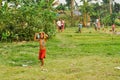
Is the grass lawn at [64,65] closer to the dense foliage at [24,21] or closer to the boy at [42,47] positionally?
the boy at [42,47]

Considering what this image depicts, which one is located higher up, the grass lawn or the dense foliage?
the dense foliage

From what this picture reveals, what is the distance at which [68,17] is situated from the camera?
4678 centimetres

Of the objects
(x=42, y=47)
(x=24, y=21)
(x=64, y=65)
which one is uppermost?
(x=24, y=21)

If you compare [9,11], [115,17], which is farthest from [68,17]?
[9,11]

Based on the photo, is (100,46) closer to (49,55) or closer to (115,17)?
(49,55)

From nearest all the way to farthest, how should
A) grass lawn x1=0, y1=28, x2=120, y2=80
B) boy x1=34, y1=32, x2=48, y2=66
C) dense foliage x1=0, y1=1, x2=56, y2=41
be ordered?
1. grass lawn x1=0, y1=28, x2=120, y2=80
2. boy x1=34, y1=32, x2=48, y2=66
3. dense foliage x1=0, y1=1, x2=56, y2=41

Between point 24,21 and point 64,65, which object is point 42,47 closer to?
point 64,65

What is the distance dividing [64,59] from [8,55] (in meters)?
2.66

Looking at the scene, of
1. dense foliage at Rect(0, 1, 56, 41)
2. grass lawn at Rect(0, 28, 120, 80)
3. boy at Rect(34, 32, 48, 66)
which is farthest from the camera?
dense foliage at Rect(0, 1, 56, 41)

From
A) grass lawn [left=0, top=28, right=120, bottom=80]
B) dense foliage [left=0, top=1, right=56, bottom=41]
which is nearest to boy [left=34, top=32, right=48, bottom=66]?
grass lawn [left=0, top=28, right=120, bottom=80]

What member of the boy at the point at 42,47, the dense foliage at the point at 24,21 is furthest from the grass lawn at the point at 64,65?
the dense foliage at the point at 24,21

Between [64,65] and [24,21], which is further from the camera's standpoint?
[24,21]

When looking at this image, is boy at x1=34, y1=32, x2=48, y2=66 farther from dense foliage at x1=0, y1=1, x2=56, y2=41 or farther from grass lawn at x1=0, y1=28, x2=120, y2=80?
dense foliage at x1=0, y1=1, x2=56, y2=41

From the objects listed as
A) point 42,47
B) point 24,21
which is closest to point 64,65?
point 42,47
